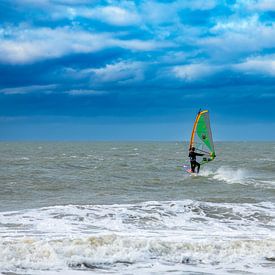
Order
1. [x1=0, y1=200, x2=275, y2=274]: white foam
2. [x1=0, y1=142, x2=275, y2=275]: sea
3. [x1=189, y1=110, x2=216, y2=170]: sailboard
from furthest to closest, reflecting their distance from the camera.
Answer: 1. [x1=189, y1=110, x2=216, y2=170]: sailboard
2. [x1=0, y1=200, x2=275, y2=274]: white foam
3. [x1=0, y1=142, x2=275, y2=275]: sea

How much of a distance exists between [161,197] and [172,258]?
10.2 meters

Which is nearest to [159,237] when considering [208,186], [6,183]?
[208,186]

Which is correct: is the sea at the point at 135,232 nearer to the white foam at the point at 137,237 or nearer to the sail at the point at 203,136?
the white foam at the point at 137,237

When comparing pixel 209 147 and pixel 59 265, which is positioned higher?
pixel 209 147

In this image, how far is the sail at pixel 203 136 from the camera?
25128 mm

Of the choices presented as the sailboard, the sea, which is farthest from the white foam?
the sailboard

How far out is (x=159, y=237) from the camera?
12.1 metres

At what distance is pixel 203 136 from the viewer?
85.1 feet

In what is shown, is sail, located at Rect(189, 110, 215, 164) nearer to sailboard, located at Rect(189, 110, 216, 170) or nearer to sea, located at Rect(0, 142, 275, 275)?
sailboard, located at Rect(189, 110, 216, 170)

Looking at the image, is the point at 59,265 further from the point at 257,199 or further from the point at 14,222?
the point at 257,199

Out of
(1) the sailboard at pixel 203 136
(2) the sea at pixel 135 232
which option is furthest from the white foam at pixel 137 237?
(1) the sailboard at pixel 203 136

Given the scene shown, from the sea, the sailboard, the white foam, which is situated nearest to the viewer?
the sea

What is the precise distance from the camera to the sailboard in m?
25.1

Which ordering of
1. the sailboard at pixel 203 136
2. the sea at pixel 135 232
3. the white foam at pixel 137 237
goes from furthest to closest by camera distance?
the sailboard at pixel 203 136 < the white foam at pixel 137 237 < the sea at pixel 135 232
